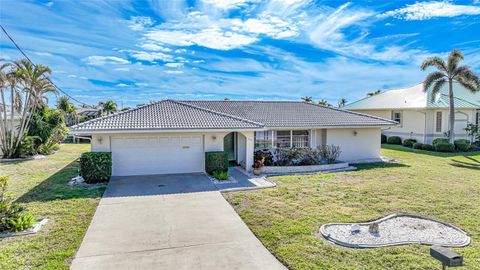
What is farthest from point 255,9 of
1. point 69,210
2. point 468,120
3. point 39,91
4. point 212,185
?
point 468,120

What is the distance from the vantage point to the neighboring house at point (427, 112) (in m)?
26.0

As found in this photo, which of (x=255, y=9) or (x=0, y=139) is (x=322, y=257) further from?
(x=0, y=139)

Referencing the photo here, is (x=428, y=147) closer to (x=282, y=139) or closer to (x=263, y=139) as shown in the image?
(x=282, y=139)

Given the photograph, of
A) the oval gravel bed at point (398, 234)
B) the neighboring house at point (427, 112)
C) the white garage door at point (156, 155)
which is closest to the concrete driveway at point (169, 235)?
the oval gravel bed at point (398, 234)

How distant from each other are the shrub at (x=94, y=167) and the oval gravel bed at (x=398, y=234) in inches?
376

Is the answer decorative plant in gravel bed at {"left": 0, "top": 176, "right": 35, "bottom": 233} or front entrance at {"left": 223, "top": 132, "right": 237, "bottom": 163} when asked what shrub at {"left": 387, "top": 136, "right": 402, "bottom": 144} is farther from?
decorative plant in gravel bed at {"left": 0, "top": 176, "right": 35, "bottom": 233}

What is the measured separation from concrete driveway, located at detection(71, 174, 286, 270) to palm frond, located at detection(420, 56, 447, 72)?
2183 centimetres

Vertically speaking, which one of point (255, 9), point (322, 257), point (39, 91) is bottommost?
point (322, 257)

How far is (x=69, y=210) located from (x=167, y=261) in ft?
16.4

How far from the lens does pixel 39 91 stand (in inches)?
805

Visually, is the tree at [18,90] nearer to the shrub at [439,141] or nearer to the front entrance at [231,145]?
the front entrance at [231,145]

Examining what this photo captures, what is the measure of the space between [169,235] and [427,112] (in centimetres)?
2645

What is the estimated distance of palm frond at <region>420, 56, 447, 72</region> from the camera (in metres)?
23.6

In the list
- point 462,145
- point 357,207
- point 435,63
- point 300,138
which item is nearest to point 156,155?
point 300,138
